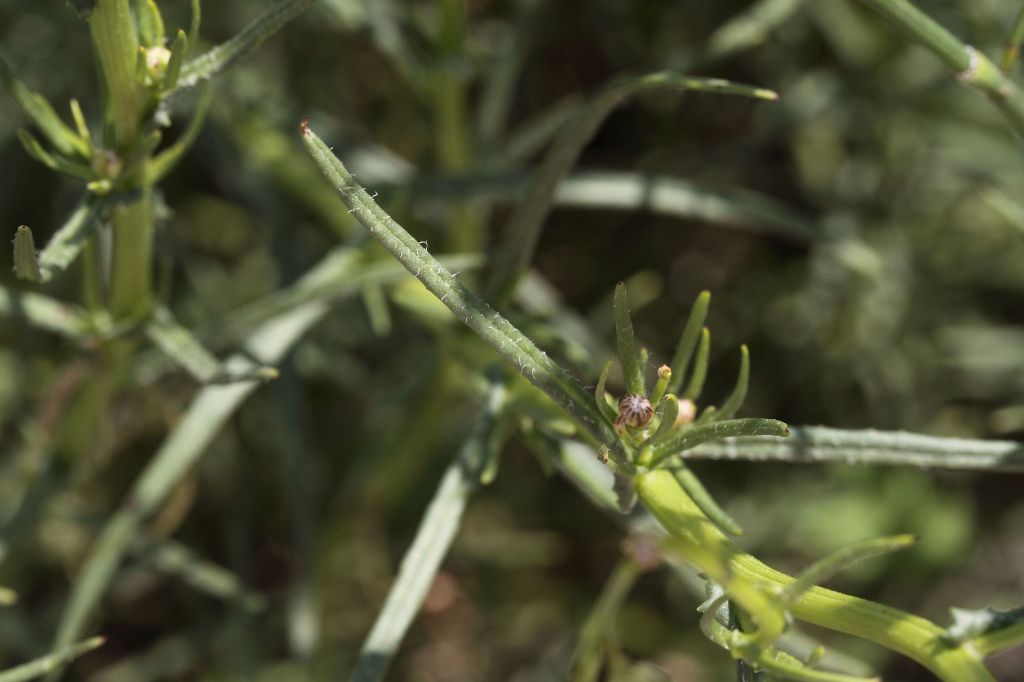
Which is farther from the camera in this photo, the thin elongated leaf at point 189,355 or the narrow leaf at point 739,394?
the thin elongated leaf at point 189,355

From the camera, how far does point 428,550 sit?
1.12 meters

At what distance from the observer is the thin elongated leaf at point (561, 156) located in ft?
3.52

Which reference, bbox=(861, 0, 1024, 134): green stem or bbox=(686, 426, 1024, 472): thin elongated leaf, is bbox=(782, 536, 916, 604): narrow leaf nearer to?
bbox=(686, 426, 1024, 472): thin elongated leaf

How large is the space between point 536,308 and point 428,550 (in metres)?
0.67

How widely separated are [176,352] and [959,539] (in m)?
1.61

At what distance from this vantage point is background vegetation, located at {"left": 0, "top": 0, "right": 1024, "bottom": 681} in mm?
1815

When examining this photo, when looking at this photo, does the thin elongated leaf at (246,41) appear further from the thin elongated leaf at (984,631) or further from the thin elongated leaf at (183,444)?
the thin elongated leaf at (984,631)

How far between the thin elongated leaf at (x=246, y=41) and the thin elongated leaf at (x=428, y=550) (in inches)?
18.2

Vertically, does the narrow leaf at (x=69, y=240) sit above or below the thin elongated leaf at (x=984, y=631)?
above

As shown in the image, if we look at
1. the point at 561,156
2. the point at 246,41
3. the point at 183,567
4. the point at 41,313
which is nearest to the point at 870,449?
the point at 561,156

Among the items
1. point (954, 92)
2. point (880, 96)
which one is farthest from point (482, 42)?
point (954, 92)

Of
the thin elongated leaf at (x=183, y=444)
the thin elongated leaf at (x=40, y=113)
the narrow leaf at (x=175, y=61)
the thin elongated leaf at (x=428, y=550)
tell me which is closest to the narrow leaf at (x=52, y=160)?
the thin elongated leaf at (x=40, y=113)

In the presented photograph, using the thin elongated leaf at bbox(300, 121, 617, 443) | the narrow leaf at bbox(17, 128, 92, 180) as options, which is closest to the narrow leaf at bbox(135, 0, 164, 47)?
the narrow leaf at bbox(17, 128, 92, 180)

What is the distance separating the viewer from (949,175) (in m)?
2.12
